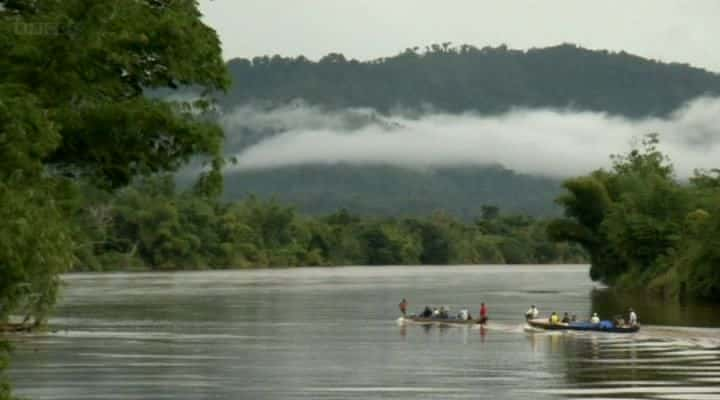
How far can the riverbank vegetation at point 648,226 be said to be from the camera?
3482 inches

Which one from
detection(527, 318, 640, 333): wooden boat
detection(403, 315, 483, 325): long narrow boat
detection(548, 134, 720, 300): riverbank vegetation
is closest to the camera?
detection(527, 318, 640, 333): wooden boat

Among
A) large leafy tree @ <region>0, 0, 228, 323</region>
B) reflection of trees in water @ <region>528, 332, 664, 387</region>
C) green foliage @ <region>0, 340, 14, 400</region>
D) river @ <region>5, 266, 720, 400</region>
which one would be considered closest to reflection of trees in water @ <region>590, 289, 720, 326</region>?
river @ <region>5, 266, 720, 400</region>

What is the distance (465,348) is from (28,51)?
3560cm

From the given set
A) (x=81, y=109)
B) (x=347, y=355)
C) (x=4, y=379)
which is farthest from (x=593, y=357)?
(x=4, y=379)

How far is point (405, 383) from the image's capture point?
40.7m

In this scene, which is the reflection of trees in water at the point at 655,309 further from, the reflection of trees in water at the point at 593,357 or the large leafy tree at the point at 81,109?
the large leafy tree at the point at 81,109

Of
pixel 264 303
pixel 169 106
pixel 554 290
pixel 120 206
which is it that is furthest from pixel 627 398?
pixel 120 206

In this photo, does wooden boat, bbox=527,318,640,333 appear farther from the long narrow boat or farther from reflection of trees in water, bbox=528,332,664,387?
the long narrow boat

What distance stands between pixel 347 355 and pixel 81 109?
91.1 ft

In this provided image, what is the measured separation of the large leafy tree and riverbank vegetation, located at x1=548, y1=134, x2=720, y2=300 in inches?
2480

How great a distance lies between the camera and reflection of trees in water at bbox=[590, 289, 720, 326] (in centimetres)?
6969

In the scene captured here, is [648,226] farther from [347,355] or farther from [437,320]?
[347,355]

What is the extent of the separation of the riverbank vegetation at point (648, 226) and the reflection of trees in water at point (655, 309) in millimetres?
2008

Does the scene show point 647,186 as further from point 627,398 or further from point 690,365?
point 627,398
